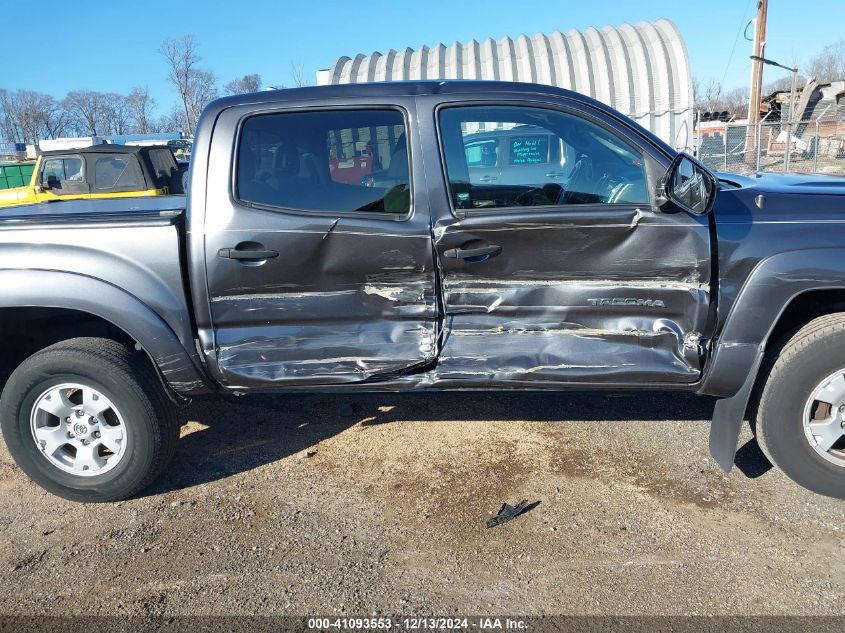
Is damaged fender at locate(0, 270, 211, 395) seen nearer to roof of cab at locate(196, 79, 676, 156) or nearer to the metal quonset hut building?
roof of cab at locate(196, 79, 676, 156)

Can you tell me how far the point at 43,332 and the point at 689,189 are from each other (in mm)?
3428

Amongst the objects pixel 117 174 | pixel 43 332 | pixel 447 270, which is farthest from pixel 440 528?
pixel 117 174

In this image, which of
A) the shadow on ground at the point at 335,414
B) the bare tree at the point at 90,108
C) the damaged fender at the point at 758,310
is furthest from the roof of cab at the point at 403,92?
the bare tree at the point at 90,108

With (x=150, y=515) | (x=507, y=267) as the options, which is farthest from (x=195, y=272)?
(x=507, y=267)

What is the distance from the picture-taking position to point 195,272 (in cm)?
317

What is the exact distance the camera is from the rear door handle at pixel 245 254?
3.13 metres

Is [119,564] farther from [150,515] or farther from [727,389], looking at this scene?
[727,389]

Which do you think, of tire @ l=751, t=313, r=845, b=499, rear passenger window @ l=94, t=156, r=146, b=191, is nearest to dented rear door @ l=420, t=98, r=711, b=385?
tire @ l=751, t=313, r=845, b=499

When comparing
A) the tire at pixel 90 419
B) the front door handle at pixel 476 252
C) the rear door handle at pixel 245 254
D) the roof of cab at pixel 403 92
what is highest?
the roof of cab at pixel 403 92

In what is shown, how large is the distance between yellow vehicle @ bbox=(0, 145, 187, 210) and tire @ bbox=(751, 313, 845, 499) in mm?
9444

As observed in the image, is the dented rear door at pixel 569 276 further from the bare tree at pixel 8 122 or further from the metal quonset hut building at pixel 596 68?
the bare tree at pixel 8 122

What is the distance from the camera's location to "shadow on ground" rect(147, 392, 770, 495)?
13.1ft

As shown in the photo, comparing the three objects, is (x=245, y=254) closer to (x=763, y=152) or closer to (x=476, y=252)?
(x=476, y=252)

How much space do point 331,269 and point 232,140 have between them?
30.8 inches
